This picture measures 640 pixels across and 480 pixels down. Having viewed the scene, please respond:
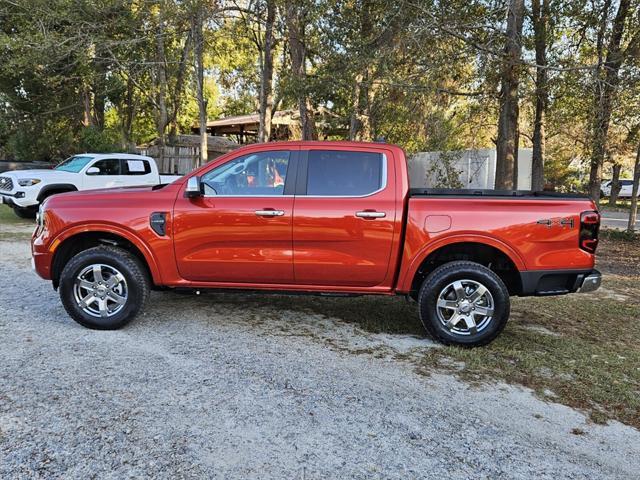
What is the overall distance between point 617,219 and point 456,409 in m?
17.4

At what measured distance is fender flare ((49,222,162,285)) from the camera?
473 centimetres

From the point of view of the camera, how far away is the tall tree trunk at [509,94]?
918cm

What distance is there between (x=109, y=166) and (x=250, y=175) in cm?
903

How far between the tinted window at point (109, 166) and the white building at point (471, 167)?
7.33 meters

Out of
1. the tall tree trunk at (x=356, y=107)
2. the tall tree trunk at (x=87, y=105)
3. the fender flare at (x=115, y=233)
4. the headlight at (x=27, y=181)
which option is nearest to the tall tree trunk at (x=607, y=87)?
the tall tree trunk at (x=356, y=107)

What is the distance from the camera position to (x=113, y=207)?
4754mm

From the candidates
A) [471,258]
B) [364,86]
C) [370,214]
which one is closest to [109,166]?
[364,86]

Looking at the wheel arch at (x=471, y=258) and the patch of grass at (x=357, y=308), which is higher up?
the wheel arch at (x=471, y=258)

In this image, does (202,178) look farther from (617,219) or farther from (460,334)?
(617,219)

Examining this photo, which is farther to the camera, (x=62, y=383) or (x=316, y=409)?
(x=62, y=383)

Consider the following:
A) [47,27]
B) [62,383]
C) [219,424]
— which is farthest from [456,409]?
[47,27]

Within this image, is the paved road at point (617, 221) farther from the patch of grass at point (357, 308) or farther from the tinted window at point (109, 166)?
the tinted window at point (109, 166)

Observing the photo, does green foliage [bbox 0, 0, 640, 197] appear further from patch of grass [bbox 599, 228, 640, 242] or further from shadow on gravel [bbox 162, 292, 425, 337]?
shadow on gravel [bbox 162, 292, 425, 337]

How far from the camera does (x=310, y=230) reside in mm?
4605
